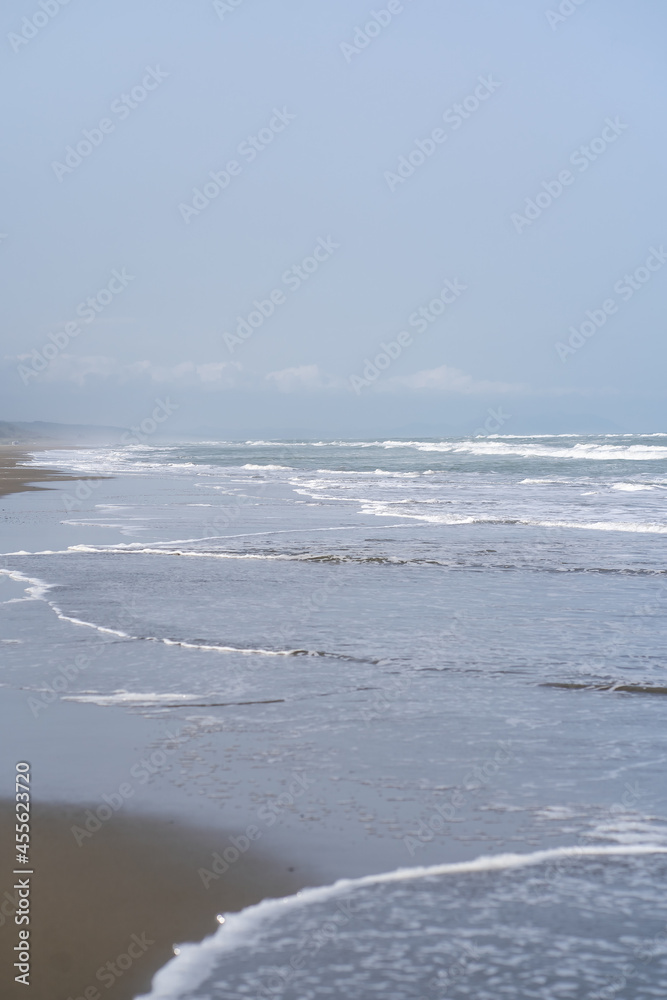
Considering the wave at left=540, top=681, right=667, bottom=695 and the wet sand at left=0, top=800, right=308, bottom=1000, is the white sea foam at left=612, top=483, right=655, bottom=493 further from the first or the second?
the wet sand at left=0, top=800, right=308, bottom=1000

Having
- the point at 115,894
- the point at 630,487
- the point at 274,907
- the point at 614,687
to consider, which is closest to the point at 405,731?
the point at 614,687

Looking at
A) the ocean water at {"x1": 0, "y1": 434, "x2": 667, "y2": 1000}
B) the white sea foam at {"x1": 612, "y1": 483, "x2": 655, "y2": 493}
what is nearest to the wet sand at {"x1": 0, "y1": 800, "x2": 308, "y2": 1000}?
the ocean water at {"x1": 0, "y1": 434, "x2": 667, "y2": 1000}

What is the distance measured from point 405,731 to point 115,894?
2296 millimetres

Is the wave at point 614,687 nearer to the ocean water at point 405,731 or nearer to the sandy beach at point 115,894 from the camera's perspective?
the ocean water at point 405,731

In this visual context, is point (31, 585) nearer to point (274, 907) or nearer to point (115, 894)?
point (115, 894)

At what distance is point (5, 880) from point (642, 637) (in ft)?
19.3

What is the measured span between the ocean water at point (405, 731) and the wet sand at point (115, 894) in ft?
0.46

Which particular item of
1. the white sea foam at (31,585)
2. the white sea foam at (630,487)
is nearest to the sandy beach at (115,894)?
the white sea foam at (31,585)

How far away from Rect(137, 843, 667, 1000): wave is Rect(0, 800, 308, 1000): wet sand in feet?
0.17

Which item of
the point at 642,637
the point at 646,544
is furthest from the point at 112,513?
the point at 642,637

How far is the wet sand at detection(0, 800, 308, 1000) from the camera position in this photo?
3004mm

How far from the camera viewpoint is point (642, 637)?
789 cm

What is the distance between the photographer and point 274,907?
342 cm

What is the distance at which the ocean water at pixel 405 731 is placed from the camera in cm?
309
